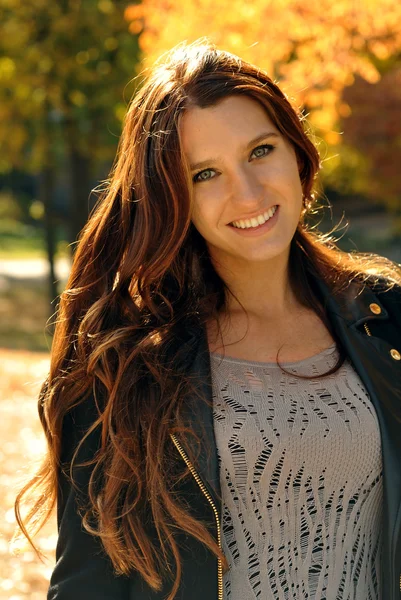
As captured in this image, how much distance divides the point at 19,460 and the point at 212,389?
18.0 feet

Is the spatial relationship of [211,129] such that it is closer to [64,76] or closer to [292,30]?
[292,30]

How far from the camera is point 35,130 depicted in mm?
17891

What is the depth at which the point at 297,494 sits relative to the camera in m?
2.70

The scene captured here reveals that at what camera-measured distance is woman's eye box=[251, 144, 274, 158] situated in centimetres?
296

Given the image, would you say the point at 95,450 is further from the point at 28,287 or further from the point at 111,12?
the point at 28,287

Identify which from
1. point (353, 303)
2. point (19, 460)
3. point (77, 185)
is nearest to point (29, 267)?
point (77, 185)

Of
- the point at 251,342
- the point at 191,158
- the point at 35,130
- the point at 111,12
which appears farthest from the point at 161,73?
the point at 35,130

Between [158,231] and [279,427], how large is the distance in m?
0.72

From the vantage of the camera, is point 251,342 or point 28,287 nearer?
point 251,342

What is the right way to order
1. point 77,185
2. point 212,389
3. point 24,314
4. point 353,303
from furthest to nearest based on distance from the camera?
point 24,314
point 77,185
point 353,303
point 212,389

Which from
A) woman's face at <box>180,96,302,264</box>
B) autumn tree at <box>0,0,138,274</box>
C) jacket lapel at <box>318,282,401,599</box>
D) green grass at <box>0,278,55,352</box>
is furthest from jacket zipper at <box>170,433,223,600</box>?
green grass at <box>0,278,55,352</box>

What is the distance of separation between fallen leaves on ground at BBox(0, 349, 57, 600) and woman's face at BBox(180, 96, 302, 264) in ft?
2.45

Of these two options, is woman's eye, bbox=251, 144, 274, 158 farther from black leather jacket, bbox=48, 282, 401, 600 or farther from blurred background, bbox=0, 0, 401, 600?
black leather jacket, bbox=48, 282, 401, 600

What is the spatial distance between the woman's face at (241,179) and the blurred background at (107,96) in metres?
0.43
